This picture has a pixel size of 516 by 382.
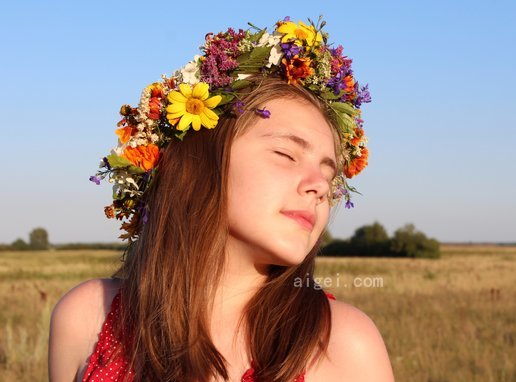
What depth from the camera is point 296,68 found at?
3057 millimetres

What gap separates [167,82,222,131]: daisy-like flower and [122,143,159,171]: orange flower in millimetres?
151

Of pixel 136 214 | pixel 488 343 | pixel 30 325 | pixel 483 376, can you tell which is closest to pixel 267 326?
pixel 136 214

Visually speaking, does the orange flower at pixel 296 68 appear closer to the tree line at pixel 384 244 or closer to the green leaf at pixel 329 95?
the green leaf at pixel 329 95

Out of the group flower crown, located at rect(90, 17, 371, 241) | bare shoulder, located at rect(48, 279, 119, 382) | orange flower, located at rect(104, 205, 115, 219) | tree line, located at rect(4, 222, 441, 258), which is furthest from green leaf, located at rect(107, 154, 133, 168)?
tree line, located at rect(4, 222, 441, 258)

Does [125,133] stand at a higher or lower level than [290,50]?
lower

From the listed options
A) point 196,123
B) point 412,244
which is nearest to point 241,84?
point 196,123

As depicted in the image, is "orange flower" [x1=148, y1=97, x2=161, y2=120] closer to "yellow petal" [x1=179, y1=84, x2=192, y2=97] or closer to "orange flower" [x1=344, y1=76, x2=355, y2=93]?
"yellow petal" [x1=179, y1=84, x2=192, y2=97]

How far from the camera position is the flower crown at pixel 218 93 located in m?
3.05

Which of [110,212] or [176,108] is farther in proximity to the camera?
[110,212]

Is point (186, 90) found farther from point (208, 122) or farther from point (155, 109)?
point (208, 122)

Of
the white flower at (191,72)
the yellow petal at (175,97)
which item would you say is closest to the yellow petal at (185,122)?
the yellow petal at (175,97)

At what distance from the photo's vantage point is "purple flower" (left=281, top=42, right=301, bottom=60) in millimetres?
3102

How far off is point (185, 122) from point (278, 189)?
1.89 ft

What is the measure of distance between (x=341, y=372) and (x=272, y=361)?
0.80 feet
